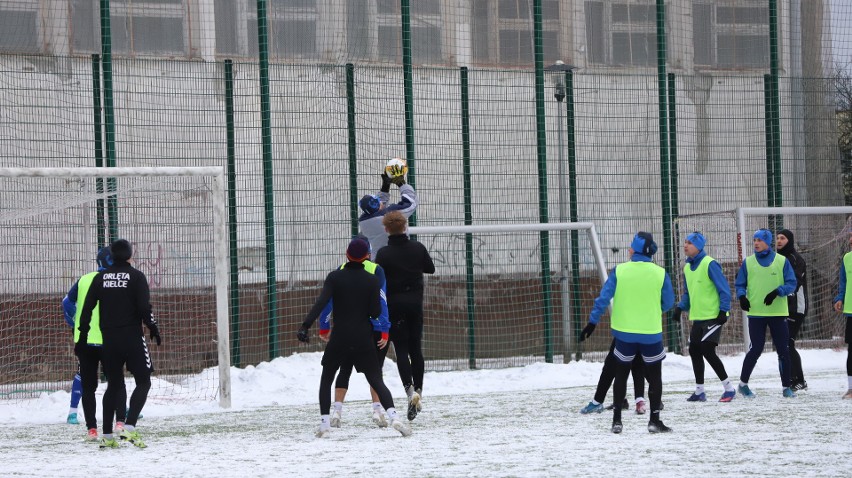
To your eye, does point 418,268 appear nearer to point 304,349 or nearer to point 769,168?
point 304,349

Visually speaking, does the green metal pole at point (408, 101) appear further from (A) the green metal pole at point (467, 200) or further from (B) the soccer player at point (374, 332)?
(B) the soccer player at point (374, 332)

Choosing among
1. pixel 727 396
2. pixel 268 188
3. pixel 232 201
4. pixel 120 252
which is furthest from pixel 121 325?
pixel 727 396

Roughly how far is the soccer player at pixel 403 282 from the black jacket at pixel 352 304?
32.3 inches

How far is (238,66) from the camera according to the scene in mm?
14898

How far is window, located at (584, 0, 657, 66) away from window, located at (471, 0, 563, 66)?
0.70m

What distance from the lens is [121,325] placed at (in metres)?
9.41

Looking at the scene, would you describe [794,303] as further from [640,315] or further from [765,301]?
[640,315]

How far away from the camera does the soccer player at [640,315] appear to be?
9.49m

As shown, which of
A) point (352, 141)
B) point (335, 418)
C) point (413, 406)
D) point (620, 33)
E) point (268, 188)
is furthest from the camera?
point (620, 33)

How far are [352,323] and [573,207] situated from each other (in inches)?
295

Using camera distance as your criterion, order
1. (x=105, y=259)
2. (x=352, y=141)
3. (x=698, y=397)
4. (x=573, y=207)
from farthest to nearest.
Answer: (x=573, y=207), (x=352, y=141), (x=698, y=397), (x=105, y=259)

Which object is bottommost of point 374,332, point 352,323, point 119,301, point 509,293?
point 509,293

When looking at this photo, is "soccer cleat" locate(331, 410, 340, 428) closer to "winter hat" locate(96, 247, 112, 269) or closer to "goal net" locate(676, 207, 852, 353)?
"winter hat" locate(96, 247, 112, 269)

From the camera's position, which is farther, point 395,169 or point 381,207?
point 381,207
